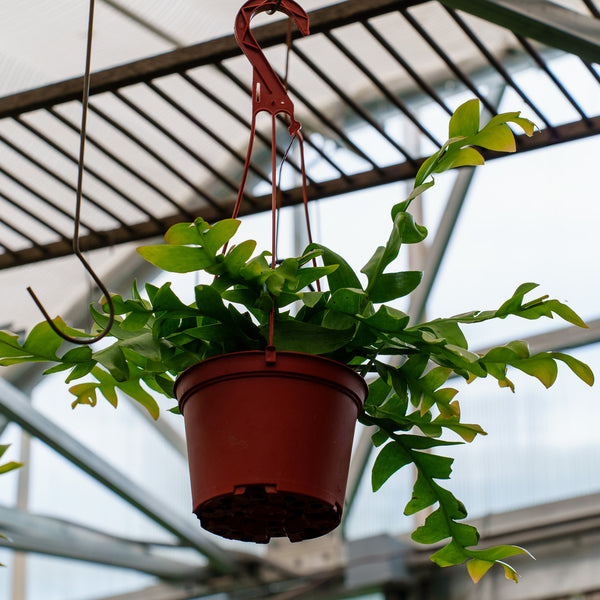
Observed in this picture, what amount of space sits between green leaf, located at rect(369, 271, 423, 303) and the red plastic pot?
0.44 ft

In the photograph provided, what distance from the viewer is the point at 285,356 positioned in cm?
151

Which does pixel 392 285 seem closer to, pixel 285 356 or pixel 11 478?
pixel 285 356

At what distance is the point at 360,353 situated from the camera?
5.47 feet

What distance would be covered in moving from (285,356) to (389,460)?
378mm

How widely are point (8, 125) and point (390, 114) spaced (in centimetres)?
159

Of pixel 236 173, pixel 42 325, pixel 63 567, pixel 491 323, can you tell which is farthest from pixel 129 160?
pixel 42 325

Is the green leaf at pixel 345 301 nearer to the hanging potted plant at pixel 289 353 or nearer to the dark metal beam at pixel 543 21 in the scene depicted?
the hanging potted plant at pixel 289 353

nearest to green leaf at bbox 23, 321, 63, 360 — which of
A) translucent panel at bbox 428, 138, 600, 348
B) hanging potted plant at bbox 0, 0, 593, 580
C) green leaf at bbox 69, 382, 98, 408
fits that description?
hanging potted plant at bbox 0, 0, 593, 580

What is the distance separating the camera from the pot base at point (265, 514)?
4.91 feet

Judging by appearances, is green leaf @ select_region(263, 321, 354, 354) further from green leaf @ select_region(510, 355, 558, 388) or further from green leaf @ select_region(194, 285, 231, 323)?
green leaf @ select_region(510, 355, 558, 388)

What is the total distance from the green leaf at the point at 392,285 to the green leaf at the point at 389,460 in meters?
0.26

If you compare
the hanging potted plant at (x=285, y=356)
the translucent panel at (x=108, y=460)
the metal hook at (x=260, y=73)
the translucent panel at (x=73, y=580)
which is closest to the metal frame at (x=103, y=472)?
the translucent panel at (x=108, y=460)

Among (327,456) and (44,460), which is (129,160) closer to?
(44,460)

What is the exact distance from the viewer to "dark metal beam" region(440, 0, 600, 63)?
2.40m
